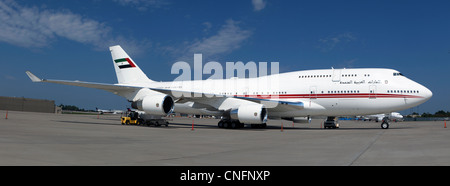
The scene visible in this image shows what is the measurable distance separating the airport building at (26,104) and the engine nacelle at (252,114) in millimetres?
62380

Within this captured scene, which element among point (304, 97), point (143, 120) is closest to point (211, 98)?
point (143, 120)

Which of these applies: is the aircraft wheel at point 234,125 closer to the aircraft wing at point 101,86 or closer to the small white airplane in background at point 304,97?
the small white airplane in background at point 304,97

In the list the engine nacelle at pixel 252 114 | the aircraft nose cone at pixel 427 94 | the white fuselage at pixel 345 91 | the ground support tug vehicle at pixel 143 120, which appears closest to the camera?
the engine nacelle at pixel 252 114

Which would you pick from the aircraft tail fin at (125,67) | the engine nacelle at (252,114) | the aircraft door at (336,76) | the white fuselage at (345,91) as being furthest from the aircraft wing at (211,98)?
the aircraft tail fin at (125,67)

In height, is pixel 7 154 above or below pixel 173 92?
below

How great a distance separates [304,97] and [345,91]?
2640 millimetres

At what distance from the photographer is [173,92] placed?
70.2 ft

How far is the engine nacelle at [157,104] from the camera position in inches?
814

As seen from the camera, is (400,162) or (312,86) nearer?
(400,162)

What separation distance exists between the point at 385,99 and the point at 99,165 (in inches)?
743

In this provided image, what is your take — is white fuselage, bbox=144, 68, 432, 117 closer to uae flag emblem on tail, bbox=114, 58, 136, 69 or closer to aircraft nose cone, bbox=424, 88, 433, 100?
aircraft nose cone, bbox=424, 88, 433, 100

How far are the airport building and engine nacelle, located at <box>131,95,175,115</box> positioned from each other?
57.2 metres
